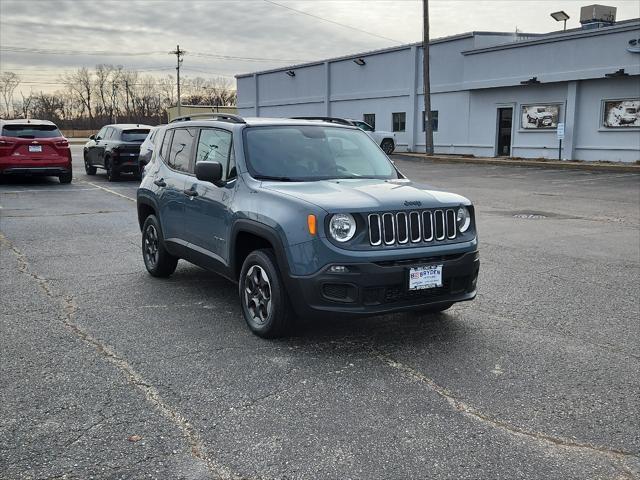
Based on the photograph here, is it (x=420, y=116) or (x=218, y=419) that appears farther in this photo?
(x=420, y=116)

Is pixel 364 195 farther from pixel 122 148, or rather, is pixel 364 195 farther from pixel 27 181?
pixel 27 181

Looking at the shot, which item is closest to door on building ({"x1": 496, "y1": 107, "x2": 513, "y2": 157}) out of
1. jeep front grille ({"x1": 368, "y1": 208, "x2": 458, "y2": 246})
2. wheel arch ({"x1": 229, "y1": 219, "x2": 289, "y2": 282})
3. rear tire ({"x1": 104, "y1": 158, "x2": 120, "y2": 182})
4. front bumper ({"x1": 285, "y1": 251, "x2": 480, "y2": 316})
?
rear tire ({"x1": 104, "y1": 158, "x2": 120, "y2": 182})

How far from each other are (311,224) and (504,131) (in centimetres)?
2856

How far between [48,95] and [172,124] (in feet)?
364

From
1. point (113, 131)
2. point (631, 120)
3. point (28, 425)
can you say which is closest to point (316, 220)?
point (28, 425)

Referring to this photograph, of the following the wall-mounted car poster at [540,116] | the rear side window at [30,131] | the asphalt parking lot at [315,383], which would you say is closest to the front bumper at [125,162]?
the rear side window at [30,131]

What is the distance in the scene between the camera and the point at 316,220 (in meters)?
4.61

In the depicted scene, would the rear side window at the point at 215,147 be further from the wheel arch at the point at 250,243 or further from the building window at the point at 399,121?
the building window at the point at 399,121

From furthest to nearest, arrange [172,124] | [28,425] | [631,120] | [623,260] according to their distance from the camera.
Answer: [631,120]
[623,260]
[172,124]
[28,425]

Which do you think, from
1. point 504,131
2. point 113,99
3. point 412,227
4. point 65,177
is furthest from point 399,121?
point 113,99

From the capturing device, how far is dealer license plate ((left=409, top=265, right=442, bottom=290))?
15.5 feet

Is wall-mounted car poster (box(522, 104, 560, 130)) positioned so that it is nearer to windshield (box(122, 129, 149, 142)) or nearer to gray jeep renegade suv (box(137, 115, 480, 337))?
windshield (box(122, 129, 149, 142))

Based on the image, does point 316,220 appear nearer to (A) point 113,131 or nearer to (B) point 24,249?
(B) point 24,249

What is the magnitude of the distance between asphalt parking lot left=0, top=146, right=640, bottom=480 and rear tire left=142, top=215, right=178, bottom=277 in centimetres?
16
